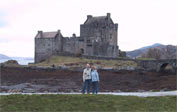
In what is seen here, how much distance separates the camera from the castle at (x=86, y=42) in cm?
7000

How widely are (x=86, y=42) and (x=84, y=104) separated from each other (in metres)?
53.7

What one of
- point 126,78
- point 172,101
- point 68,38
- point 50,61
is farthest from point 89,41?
point 172,101

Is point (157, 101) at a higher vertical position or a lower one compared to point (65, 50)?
lower

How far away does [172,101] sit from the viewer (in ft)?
59.0

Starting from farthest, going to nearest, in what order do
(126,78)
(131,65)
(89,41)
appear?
1. (89,41)
2. (131,65)
3. (126,78)

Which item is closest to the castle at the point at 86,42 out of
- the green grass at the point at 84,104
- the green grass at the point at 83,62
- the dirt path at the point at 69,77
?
the green grass at the point at 83,62

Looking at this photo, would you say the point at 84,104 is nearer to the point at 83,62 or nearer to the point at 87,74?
the point at 87,74

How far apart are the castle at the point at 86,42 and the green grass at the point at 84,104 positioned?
51118 millimetres

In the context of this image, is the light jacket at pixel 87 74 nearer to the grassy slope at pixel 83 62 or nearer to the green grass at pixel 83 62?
the green grass at pixel 83 62

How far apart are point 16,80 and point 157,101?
31.5 meters

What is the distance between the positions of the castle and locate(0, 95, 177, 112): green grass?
168 feet

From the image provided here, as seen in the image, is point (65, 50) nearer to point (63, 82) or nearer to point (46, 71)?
point (46, 71)

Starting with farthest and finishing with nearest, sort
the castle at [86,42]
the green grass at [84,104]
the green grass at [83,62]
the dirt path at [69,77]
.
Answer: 1. the castle at [86,42]
2. the green grass at [83,62]
3. the dirt path at [69,77]
4. the green grass at [84,104]

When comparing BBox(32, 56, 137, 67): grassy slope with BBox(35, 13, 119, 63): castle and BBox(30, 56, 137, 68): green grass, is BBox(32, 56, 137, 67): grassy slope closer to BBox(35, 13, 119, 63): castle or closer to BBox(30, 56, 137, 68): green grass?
BBox(30, 56, 137, 68): green grass
